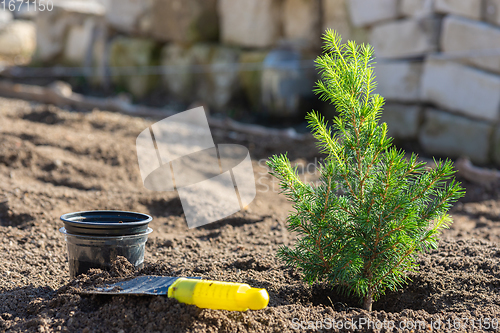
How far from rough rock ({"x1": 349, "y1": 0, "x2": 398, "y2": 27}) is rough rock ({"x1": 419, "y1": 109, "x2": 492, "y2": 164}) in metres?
1.27

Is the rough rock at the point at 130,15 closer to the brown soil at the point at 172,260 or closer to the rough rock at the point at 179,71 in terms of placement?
the rough rock at the point at 179,71

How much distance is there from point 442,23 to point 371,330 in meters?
4.40

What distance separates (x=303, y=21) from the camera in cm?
648

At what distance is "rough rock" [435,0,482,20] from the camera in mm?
4676

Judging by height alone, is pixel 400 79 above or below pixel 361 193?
above

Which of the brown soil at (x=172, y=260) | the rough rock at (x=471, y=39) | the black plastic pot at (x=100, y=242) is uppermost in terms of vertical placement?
the rough rock at (x=471, y=39)

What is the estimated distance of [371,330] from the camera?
5.52 feet

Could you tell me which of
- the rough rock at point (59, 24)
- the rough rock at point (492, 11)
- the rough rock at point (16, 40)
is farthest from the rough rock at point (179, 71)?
the rough rock at point (16, 40)

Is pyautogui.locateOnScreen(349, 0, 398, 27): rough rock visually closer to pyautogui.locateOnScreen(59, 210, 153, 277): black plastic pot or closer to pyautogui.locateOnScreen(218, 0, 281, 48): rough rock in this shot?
pyautogui.locateOnScreen(218, 0, 281, 48): rough rock

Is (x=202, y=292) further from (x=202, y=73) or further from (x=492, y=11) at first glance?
(x=202, y=73)

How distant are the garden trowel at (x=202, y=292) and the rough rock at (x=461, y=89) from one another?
4139mm

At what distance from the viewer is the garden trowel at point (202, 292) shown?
1582mm

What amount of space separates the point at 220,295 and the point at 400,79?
182 inches

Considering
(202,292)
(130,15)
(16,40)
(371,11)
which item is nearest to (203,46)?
(130,15)
